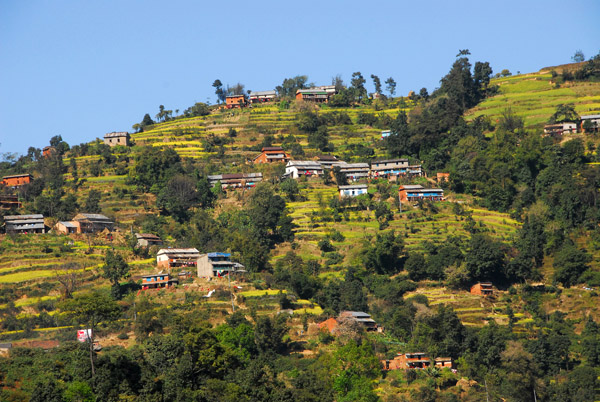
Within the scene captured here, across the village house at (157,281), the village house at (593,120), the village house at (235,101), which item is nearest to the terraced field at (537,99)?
the village house at (593,120)

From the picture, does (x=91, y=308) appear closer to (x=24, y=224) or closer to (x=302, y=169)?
(x=24, y=224)

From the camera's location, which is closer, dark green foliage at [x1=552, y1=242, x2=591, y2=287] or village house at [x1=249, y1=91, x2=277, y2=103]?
dark green foliage at [x1=552, y1=242, x2=591, y2=287]

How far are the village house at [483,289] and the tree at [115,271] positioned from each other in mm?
26707

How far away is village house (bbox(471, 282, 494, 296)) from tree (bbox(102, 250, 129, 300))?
1051 inches

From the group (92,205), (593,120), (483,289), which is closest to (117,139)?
(92,205)

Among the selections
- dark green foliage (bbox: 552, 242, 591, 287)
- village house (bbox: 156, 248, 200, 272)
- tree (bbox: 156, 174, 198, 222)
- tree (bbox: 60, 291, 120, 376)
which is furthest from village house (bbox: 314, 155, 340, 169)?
tree (bbox: 60, 291, 120, 376)

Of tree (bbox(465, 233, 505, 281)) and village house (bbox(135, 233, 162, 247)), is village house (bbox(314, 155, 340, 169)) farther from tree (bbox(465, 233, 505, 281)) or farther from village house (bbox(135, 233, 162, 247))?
tree (bbox(465, 233, 505, 281))

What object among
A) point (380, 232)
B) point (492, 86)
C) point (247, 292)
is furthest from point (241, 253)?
point (492, 86)

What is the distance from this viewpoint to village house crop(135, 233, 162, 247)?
71312 millimetres

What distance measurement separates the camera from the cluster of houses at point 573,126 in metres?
81.1

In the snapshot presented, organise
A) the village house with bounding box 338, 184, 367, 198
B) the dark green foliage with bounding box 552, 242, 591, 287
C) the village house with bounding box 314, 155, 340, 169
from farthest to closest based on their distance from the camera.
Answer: the village house with bounding box 314, 155, 340, 169
the village house with bounding box 338, 184, 367, 198
the dark green foliage with bounding box 552, 242, 591, 287

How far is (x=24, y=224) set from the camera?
237 ft

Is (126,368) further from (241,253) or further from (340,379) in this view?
(241,253)

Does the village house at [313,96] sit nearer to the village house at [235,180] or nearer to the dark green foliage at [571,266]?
the village house at [235,180]
